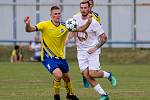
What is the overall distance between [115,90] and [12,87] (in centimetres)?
305

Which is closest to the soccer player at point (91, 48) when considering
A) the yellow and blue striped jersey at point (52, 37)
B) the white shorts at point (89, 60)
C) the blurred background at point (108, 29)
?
the white shorts at point (89, 60)

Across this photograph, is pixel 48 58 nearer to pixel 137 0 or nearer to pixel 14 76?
pixel 14 76

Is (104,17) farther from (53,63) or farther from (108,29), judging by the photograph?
(53,63)

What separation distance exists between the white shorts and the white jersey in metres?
0.12

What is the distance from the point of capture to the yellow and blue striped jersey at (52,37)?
48.4 feet

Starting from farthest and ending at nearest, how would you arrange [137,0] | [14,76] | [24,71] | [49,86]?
1. [137,0]
2. [24,71]
3. [14,76]
4. [49,86]

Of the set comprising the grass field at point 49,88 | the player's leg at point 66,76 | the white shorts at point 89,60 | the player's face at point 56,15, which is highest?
the player's face at point 56,15

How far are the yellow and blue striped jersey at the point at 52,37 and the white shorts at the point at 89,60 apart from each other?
0.51 metres

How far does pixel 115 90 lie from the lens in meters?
18.2

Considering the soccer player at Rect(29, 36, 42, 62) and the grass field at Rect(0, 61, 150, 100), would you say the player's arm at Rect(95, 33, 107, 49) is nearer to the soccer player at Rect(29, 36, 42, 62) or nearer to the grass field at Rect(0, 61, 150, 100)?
the grass field at Rect(0, 61, 150, 100)

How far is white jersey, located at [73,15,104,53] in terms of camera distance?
1489 cm

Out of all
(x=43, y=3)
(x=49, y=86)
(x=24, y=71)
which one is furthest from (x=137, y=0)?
(x=49, y=86)

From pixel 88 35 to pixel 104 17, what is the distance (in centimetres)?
2431

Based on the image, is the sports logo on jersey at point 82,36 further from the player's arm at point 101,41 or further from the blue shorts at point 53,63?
the blue shorts at point 53,63
